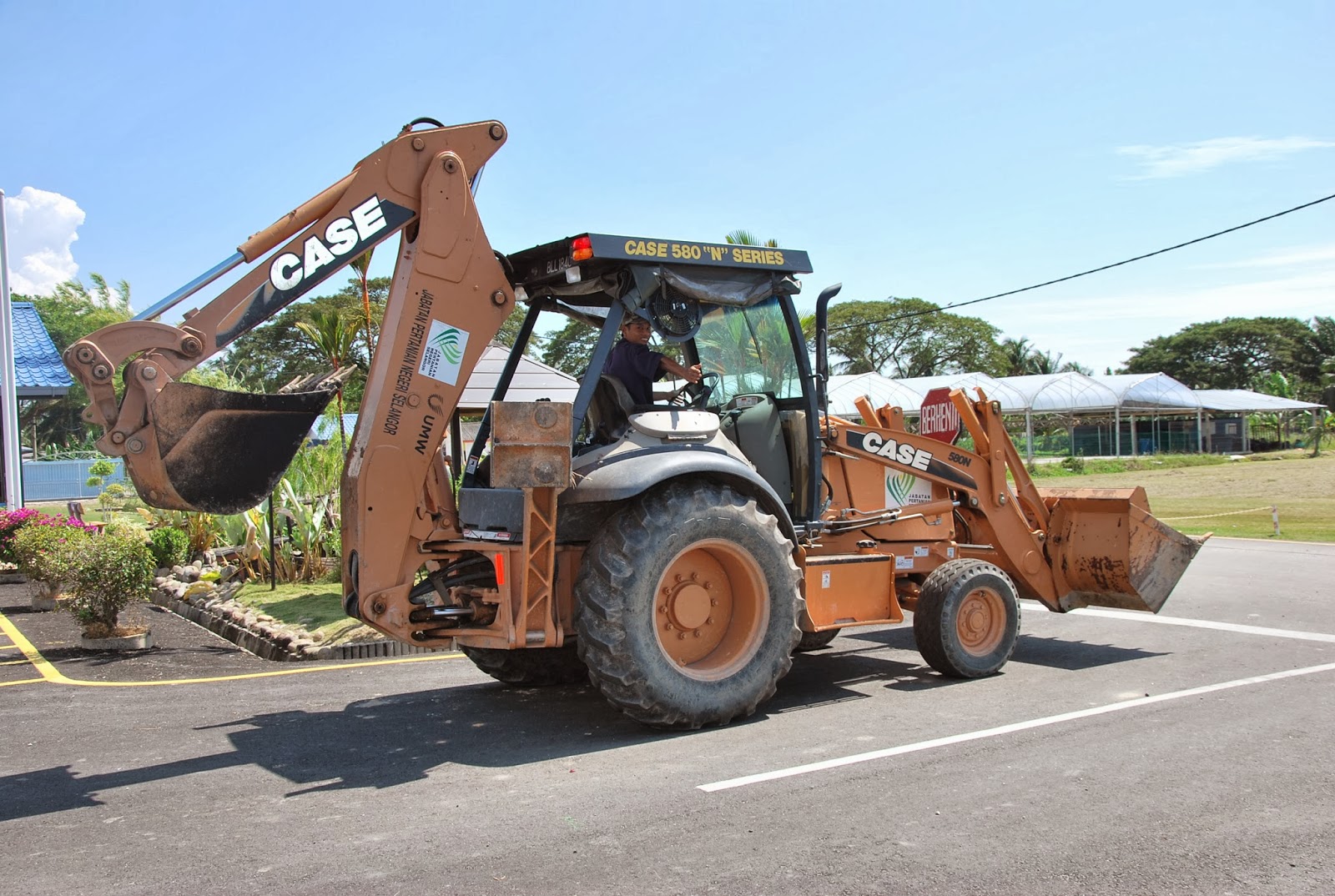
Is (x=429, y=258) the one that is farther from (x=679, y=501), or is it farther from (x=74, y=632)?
(x=74, y=632)

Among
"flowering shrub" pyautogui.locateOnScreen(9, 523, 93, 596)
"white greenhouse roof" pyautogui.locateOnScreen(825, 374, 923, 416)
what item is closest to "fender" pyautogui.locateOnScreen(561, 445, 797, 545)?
"flowering shrub" pyautogui.locateOnScreen(9, 523, 93, 596)

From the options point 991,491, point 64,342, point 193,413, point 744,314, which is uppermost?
point 64,342

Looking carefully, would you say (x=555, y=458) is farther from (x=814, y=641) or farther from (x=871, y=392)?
(x=871, y=392)

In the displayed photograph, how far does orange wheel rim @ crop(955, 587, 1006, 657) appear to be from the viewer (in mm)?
8055

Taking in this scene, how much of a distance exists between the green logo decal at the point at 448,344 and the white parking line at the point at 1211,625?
6.26m

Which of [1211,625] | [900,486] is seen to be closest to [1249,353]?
[1211,625]

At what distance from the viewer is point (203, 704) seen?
7688 millimetres

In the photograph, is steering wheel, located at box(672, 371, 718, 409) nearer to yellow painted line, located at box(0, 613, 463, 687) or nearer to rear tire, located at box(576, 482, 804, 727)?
rear tire, located at box(576, 482, 804, 727)

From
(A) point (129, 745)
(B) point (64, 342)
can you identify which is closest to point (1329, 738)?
(A) point (129, 745)

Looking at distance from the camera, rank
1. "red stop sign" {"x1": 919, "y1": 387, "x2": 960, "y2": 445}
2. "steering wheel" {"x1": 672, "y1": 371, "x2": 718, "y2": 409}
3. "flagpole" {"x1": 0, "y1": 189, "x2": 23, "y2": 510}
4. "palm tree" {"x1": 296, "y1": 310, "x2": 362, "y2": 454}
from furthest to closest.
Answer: "flagpole" {"x1": 0, "y1": 189, "x2": 23, "y2": 510}
"palm tree" {"x1": 296, "y1": 310, "x2": 362, "y2": 454}
"red stop sign" {"x1": 919, "y1": 387, "x2": 960, "y2": 445}
"steering wheel" {"x1": 672, "y1": 371, "x2": 718, "y2": 409}

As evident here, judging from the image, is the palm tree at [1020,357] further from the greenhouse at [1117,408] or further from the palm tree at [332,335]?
the palm tree at [332,335]

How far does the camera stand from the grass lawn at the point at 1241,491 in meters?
20.5

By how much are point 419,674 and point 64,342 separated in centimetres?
6033

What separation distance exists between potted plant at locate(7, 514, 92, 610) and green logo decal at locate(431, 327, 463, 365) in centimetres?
563
